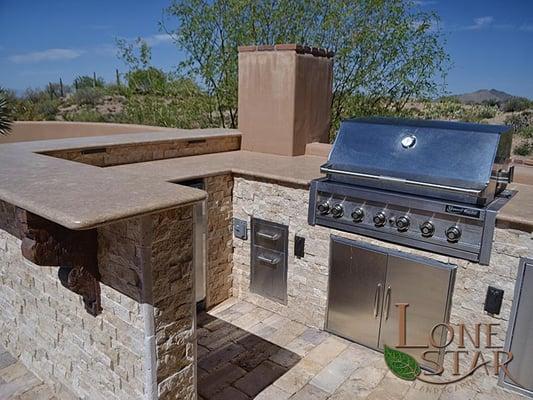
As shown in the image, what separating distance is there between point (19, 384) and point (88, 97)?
22.4 metres

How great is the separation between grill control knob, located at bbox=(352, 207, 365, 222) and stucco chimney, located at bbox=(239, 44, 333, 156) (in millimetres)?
2460

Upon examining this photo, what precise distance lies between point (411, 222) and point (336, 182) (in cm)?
89

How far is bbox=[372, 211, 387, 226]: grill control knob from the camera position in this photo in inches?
166

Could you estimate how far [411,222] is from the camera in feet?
13.3

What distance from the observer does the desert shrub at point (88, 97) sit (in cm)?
2359

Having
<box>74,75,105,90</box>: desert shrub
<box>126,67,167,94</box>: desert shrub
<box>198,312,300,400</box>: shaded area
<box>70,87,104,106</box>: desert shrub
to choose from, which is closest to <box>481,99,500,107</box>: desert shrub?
<box>126,67,167,94</box>: desert shrub

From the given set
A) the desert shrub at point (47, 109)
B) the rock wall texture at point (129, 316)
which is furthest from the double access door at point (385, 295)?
the desert shrub at point (47, 109)

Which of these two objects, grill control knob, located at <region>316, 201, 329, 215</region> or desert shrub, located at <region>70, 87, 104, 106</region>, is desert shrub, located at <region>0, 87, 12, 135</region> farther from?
desert shrub, located at <region>70, 87, 104, 106</region>

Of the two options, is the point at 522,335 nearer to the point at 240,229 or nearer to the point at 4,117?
the point at 240,229

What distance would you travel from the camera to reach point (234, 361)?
4559mm

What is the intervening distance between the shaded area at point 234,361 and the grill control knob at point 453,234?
6.71 feet

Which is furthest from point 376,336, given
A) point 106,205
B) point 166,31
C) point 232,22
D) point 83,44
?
point 83,44

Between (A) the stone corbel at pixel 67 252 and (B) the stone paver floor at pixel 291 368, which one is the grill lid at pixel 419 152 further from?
(A) the stone corbel at pixel 67 252

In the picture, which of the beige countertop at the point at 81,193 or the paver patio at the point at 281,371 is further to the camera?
the paver patio at the point at 281,371
